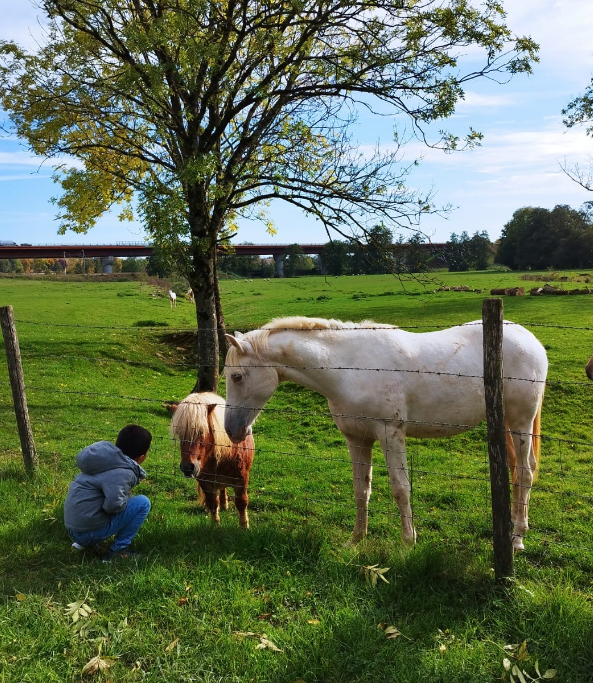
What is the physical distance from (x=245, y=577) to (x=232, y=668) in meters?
0.97

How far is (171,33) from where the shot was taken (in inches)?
369

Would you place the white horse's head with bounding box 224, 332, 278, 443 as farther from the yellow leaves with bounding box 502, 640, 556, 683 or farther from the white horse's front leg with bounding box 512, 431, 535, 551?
the yellow leaves with bounding box 502, 640, 556, 683

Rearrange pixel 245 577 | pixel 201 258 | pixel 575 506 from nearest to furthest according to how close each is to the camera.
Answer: pixel 245 577, pixel 575 506, pixel 201 258

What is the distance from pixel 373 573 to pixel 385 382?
1.65 meters

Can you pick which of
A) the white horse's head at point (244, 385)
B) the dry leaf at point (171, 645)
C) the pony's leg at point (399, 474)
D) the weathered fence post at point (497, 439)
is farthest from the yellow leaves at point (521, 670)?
the white horse's head at point (244, 385)

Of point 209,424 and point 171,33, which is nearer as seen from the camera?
point 209,424

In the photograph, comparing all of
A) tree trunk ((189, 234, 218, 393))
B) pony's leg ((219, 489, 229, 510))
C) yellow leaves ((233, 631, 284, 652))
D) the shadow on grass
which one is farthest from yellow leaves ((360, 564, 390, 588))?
tree trunk ((189, 234, 218, 393))

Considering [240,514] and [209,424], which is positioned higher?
[209,424]

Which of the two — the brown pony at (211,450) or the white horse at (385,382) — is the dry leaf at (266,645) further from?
the brown pony at (211,450)

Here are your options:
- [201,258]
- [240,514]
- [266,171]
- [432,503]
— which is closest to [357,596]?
[240,514]

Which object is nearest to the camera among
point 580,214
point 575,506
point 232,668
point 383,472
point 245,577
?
point 232,668

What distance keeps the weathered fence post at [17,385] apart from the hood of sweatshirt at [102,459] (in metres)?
2.45

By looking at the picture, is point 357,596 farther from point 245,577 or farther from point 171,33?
point 171,33

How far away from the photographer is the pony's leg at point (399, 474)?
471 cm
